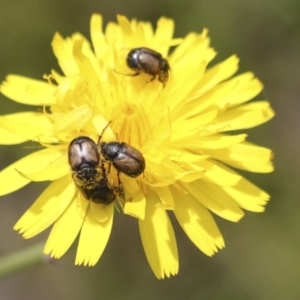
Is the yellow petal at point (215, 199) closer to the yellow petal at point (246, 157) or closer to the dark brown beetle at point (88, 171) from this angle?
the yellow petal at point (246, 157)

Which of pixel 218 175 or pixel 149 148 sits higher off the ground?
pixel 149 148

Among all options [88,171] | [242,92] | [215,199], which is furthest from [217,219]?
[88,171]

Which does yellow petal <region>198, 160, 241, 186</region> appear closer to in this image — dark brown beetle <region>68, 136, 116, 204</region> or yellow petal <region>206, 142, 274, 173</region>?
yellow petal <region>206, 142, 274, 173</region>

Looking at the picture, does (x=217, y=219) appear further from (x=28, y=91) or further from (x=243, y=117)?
(x=28, y=91)

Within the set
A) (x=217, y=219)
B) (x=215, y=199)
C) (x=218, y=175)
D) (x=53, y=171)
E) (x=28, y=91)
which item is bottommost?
(x=217, y=219)

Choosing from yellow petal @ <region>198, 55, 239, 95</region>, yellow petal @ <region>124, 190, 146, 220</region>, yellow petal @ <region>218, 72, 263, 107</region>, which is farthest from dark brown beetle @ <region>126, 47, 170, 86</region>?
yellow petal @ <region>124, 190, 146, 220</region>

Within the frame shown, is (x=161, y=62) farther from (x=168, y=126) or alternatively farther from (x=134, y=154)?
(x=134, y=154)

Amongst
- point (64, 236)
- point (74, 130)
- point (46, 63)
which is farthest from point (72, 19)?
point (64, 236)
